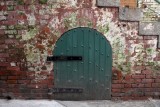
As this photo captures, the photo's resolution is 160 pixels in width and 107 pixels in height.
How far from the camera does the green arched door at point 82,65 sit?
5383 mm

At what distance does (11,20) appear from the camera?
5.30 metres

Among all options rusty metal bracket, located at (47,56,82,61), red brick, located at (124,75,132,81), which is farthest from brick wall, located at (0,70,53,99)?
red brick, located at (124,75,132,81)

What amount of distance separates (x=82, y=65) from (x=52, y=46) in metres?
0.62

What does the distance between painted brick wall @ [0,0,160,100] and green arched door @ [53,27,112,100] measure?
0.11m

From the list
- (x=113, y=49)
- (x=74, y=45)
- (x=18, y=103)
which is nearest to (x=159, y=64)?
(x=113, y=49)

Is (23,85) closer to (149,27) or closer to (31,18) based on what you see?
(31,18)

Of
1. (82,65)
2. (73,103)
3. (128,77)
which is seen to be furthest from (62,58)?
(128,77)

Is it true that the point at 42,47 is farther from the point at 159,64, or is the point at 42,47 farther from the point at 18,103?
the point at 159,64

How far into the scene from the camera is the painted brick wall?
17.3ft

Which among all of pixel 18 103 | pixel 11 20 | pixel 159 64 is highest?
pixel 11 20

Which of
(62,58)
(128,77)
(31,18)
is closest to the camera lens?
(31,18)

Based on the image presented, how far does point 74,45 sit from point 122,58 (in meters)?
0.87

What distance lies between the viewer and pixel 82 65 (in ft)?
17.9

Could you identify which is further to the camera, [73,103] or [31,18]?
[73,103]
